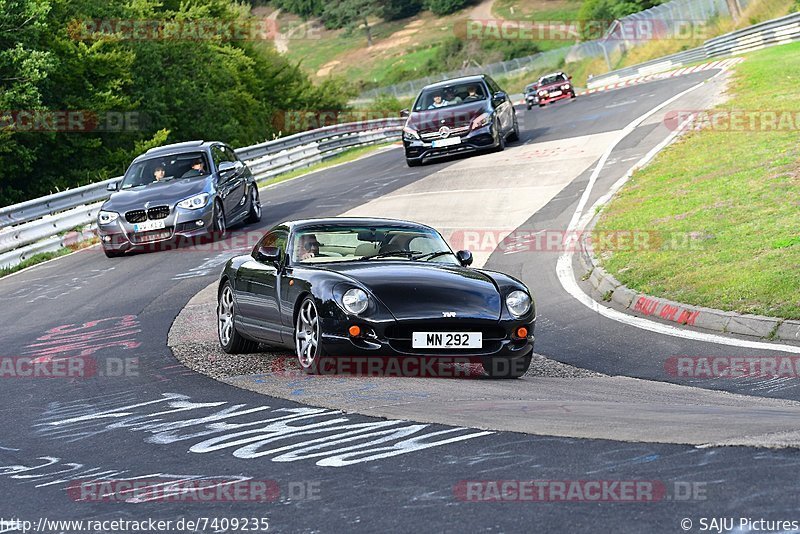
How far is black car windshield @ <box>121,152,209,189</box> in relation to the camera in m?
21.6

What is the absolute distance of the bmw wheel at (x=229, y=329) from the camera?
38.9ft

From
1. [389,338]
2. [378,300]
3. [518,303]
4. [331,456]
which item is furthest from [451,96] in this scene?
[331,456]

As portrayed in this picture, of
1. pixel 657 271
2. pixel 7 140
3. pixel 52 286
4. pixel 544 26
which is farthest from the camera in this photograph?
pixel 544 26

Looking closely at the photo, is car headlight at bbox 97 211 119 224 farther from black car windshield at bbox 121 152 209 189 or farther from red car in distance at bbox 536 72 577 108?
red car in distance at bbox 536 72 577 108

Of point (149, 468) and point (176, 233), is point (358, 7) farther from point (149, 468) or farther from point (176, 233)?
point (149, 468)

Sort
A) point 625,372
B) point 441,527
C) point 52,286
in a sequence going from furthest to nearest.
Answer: point 52,286, point 625,372, point 441,527

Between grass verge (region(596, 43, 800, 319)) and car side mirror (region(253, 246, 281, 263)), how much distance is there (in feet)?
13.1

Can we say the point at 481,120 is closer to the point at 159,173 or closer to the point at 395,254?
the point at 159,173

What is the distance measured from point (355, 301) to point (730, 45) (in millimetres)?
50657

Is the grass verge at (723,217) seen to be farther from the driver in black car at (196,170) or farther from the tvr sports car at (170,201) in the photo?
the driver in black car at (196,170)

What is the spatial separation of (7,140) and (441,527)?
32510 mm

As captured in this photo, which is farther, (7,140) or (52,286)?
(7,140)

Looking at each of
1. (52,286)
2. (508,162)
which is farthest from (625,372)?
(508,162)

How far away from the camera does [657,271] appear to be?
14133mm
